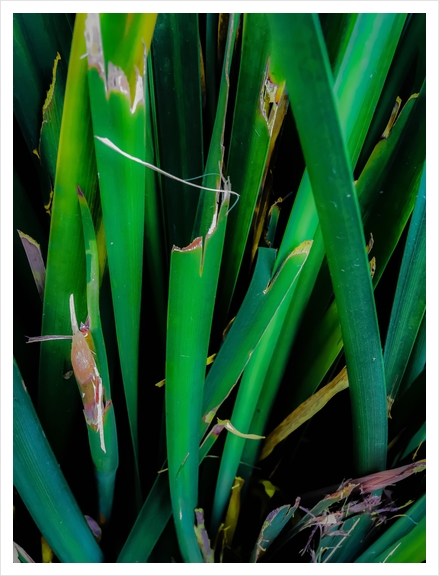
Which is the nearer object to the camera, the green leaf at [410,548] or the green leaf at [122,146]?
the green leaf at [122,146]

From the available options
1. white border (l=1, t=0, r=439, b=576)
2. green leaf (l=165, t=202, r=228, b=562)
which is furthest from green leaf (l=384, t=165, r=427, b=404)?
green leaf (l=165, t=202, r=228, b=562)

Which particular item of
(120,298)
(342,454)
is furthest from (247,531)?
(120,298)

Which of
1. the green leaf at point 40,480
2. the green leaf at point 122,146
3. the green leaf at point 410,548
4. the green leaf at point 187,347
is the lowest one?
the green leaf at point 410,548

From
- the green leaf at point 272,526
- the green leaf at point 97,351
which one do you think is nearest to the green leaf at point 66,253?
the green leaf at point 97,351

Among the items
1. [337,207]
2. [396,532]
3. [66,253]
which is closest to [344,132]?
[337,207]

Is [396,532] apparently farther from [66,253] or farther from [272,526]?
[66,253]

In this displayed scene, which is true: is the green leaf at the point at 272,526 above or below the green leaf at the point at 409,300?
below

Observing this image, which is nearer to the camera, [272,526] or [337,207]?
[337,207]

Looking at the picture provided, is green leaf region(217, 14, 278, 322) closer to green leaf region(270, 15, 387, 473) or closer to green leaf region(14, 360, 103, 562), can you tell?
green leaf region(270, 15, 387, 473)

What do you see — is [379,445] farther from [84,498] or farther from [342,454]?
[84,498]

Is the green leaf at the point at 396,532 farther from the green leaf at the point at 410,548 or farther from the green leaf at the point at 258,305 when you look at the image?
the green leaf at the point at 258,305
